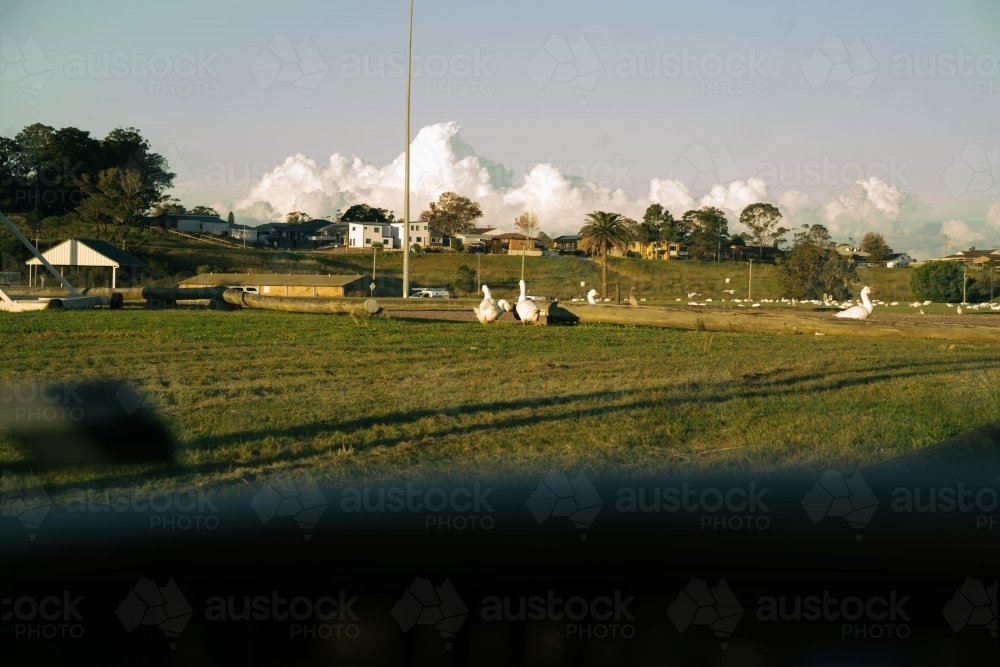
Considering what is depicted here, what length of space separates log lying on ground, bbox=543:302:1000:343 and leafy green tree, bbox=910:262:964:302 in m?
52.0

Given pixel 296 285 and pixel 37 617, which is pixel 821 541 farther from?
pixel 296 285

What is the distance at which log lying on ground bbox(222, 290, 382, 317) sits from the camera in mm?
24516

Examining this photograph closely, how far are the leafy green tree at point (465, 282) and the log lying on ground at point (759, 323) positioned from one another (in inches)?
1720

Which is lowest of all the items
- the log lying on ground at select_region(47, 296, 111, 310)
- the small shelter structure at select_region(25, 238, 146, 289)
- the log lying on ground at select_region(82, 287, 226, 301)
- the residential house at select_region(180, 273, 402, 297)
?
the log lying on ground at select_region(47, 296, 111, 310)

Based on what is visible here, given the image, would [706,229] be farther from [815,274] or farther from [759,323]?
[759,323]

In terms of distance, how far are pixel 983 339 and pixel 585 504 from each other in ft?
62.8

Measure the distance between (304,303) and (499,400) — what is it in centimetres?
1807

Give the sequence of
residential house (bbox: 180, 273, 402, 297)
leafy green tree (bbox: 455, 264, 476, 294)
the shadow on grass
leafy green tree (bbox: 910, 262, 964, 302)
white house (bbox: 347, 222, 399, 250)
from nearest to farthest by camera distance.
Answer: the shadow on grass, residential house (bbox: 180, 273, 402, 297), leafy green tree (bbox: 910, 262, 964, 302), leafy green tree (bbox: 455, 264, 476, 294), white house (bbox: 347, 222, 399, 250)

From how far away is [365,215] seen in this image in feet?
408

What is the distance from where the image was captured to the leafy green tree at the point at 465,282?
6788 centimetres

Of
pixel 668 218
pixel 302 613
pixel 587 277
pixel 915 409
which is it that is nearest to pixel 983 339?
pixel 915 409

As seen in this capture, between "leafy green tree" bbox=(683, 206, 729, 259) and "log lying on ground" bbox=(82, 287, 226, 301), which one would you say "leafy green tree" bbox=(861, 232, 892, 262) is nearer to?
→ "leafy green tree" bbox=(683, 206, 729, 259)

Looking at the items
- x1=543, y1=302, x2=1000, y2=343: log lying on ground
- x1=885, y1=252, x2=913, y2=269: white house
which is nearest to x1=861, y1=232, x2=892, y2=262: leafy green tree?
A: x1=885, y1=252, x2=913, y2=269: white house

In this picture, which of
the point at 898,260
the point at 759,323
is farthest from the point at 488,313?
the point at 898,260
